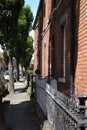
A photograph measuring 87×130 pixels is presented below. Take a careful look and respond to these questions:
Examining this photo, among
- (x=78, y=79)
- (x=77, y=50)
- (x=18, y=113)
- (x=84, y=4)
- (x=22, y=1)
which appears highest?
(x=22, y=1)

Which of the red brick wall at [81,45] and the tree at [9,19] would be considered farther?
the tree at [9,19]

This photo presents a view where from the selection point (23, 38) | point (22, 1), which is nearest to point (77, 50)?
point (22, 1)

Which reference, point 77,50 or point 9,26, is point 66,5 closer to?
point 77,50

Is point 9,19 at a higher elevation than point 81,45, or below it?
higher

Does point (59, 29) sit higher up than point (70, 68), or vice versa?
point (59, 29)

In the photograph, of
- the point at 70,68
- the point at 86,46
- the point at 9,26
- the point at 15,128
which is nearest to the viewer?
the point at 86,46

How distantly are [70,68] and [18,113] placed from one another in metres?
5.32

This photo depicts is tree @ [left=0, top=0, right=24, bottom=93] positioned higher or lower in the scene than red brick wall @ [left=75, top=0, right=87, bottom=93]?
higher

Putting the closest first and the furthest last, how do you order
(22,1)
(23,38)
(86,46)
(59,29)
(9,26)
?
1. (86,46)
2. (59,29)
3. (22,1)
4. (9,26)
5. (23,38)

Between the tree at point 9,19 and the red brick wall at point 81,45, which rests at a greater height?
the tree at point 9,19

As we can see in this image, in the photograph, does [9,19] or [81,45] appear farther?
[9,19]

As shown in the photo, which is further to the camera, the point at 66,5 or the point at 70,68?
the point at 66,5

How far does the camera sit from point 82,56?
10.3 metres

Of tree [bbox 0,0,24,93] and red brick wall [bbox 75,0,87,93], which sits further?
tree [bbox 0,0,24,93]
